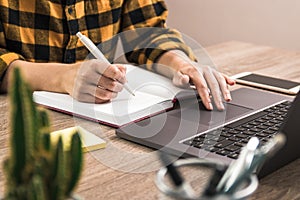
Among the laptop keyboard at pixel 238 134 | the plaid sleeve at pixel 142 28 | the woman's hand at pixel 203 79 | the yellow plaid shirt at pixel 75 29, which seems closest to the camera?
the laptop keyboard at pixel 238 134

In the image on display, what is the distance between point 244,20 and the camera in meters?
2.74

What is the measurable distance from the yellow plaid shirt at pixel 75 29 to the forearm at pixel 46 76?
66mm

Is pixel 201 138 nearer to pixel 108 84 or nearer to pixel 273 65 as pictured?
pixel 108 84

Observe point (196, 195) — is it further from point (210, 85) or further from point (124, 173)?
point (210, 85)

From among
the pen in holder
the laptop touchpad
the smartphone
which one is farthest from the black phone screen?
the pen in holder

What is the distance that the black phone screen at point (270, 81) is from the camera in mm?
1361

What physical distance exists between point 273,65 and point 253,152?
3.59 ft

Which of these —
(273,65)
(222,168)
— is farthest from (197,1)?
(222,168)

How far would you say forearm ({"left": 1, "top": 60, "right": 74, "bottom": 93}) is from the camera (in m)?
1.24

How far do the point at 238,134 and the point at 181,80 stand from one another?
0.98 feet

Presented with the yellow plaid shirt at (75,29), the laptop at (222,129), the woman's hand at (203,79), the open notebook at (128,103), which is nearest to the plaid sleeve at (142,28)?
the yellow plaid shirt at (75,29)

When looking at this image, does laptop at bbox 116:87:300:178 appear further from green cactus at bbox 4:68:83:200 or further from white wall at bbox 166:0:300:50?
white wall at bbox 166:0:300:50

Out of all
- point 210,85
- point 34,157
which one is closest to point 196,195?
point 34,157

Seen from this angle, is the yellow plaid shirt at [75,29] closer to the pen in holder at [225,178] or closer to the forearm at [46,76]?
the forearm at [46,76]
